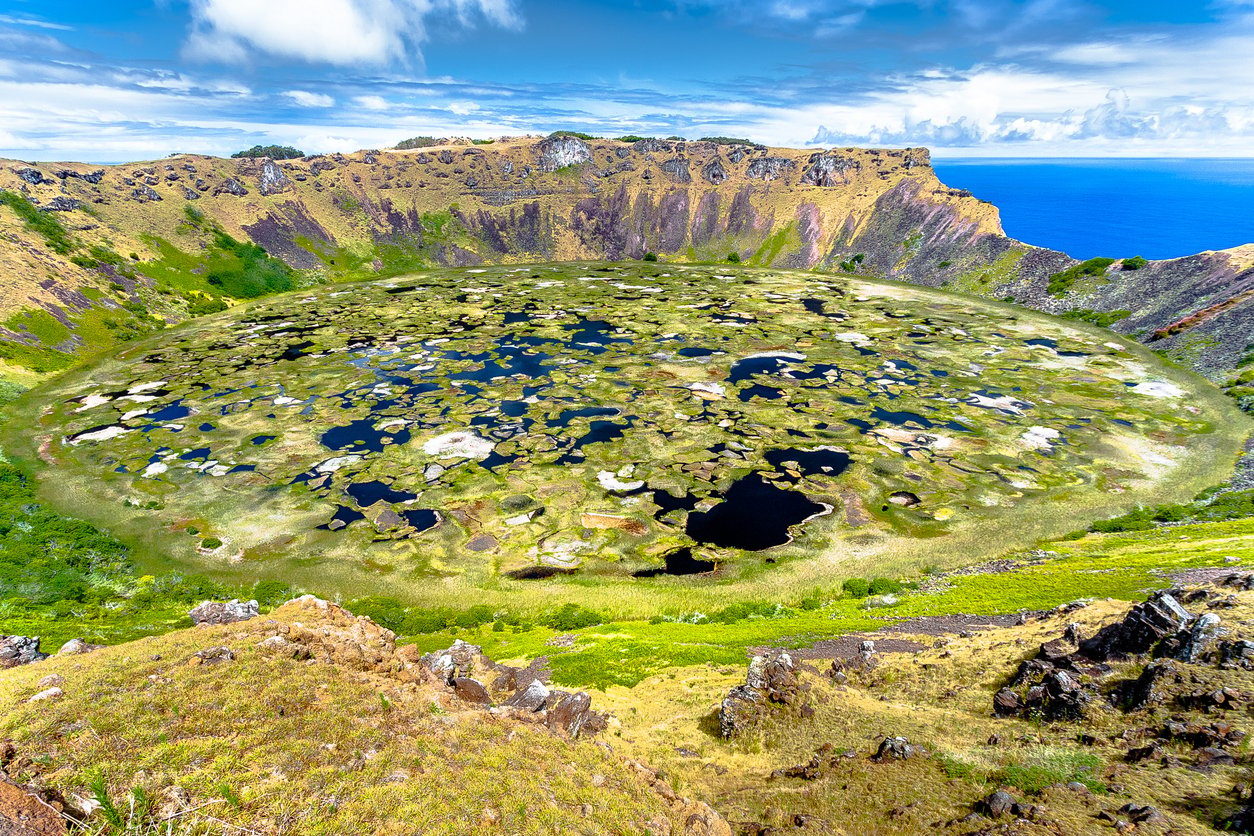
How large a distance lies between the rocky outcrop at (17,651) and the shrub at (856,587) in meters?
49.1

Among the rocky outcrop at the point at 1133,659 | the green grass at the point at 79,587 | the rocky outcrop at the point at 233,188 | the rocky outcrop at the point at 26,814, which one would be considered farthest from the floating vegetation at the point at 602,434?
the rocky outcrop at the point at 233,188

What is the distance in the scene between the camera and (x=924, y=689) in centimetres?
2505

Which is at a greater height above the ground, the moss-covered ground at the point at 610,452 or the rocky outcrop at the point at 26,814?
the rocky outcrop at the point at 26,814

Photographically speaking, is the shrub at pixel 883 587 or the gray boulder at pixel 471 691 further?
the shrub at pixel 883 587

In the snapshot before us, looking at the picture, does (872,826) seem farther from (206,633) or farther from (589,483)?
(589,483)

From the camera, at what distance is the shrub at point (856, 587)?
136 feet

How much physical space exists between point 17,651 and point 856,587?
5036cm

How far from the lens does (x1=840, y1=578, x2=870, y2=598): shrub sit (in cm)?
4153

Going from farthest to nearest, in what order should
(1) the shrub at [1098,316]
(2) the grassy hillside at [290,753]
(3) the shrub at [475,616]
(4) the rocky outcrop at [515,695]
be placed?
1. (1) the shrub at [1098,316]
2. (3) the shrub at [475,616]
3. (4) the rocky outcrop at [515,695]
4. (2) the grassy hillside at [290,753]

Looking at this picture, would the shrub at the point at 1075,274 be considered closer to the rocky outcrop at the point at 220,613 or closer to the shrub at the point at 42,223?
the rocky outcrop at the point at 220,613

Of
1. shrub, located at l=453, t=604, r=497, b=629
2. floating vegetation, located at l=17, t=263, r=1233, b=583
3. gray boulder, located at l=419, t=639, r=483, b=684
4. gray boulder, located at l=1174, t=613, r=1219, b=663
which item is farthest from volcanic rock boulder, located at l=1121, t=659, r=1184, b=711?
shrub, located at l=453, t=604, r=497, b=629

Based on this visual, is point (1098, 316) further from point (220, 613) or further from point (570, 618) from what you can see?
point (220, 613)

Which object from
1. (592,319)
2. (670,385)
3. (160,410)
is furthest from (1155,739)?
(592,319)

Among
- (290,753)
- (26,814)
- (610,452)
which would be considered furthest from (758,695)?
(610,452)
